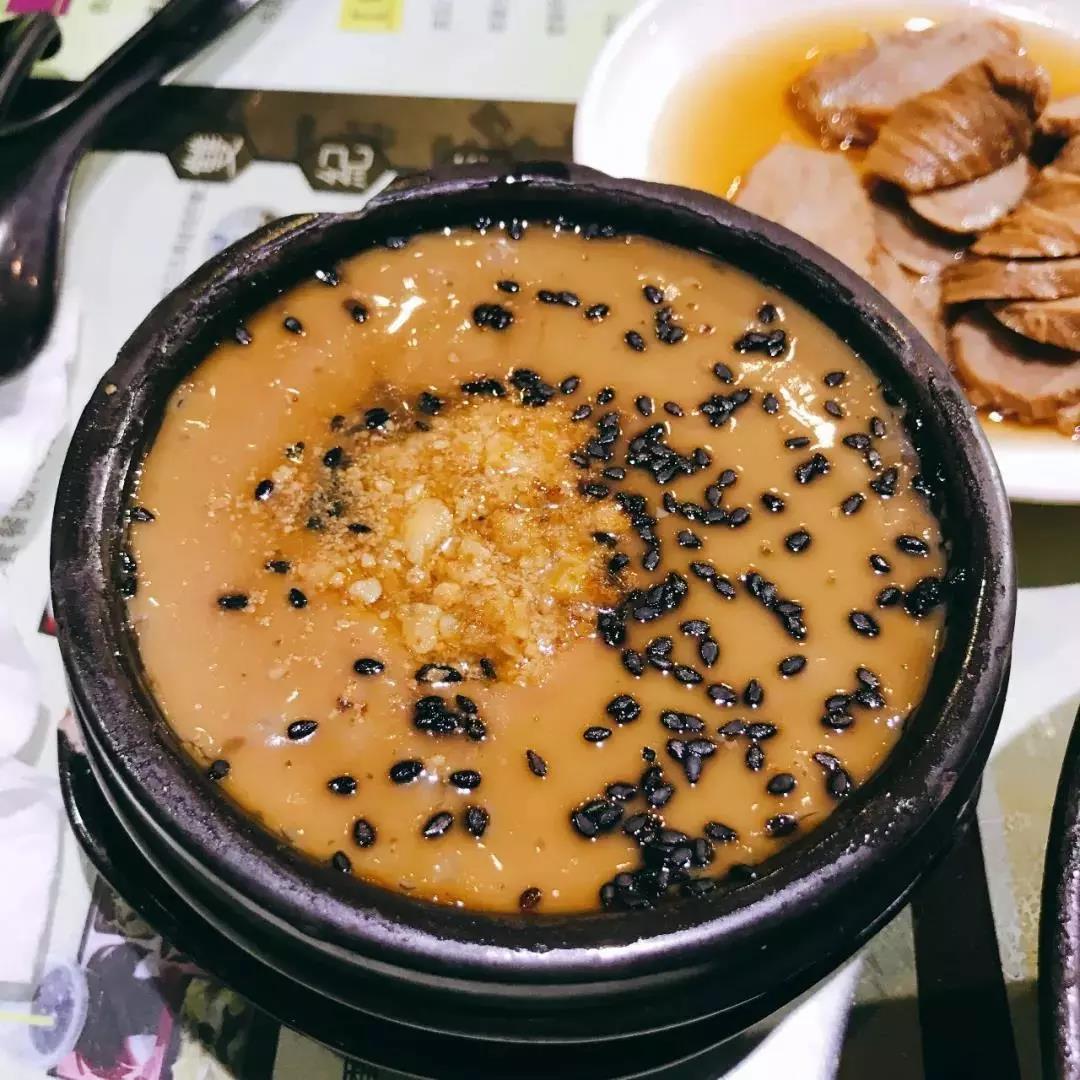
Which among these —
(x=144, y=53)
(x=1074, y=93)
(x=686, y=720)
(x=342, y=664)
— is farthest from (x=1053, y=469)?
(x=144, y=53)

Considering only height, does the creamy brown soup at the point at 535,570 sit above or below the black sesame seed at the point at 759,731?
above

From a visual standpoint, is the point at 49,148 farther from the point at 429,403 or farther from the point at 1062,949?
the point at 1062,949

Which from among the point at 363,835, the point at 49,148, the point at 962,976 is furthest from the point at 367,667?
the point at 49,148

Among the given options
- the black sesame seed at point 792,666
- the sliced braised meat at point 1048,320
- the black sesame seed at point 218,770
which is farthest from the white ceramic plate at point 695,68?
the black sesame seed at point 218,770

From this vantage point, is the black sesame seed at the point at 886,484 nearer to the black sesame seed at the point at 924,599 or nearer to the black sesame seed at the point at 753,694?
the black sesame seed at the point at 924,599

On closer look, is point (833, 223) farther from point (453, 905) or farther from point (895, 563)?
point (453, 905)

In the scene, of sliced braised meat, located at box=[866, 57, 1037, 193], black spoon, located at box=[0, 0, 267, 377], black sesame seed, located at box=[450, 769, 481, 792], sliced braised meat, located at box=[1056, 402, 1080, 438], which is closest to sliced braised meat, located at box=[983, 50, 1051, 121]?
sliced braised meat, located at box=[866, 57, 1037, 193]
